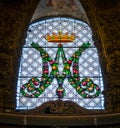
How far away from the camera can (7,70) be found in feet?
38.5

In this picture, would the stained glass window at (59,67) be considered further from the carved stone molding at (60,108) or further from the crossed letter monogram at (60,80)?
the carved stone molding at (60,108)

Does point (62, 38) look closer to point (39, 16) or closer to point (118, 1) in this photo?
point (39, 16)

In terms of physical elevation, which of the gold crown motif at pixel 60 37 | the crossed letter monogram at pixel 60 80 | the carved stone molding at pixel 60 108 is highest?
the gold crown motif at pixel 60 37

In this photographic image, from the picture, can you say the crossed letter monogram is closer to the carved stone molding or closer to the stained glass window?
the stained glass window

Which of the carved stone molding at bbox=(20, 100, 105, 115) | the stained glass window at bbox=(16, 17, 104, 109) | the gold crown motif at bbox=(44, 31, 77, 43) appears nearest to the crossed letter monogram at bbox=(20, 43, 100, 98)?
the stained glass window at bbox=(16, 17, 104, 109)

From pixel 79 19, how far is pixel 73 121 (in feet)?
15.6

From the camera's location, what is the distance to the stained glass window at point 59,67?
42.3 feet

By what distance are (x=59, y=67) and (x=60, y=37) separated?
3.23 ft

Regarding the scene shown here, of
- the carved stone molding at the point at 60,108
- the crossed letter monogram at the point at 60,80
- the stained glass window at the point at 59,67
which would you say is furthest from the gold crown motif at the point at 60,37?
the carved stone molding at the point at 60,108

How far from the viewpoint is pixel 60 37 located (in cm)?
1394

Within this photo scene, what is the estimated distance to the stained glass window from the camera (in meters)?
12.9

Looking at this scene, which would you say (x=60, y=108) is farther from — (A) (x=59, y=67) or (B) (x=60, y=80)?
(A) (x=59, y=67)

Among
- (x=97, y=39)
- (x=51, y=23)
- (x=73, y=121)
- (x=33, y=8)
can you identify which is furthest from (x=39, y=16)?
(x=73, y=121)

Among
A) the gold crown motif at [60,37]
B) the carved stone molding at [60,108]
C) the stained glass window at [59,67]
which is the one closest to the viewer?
the carved stone molding at [60,108]
